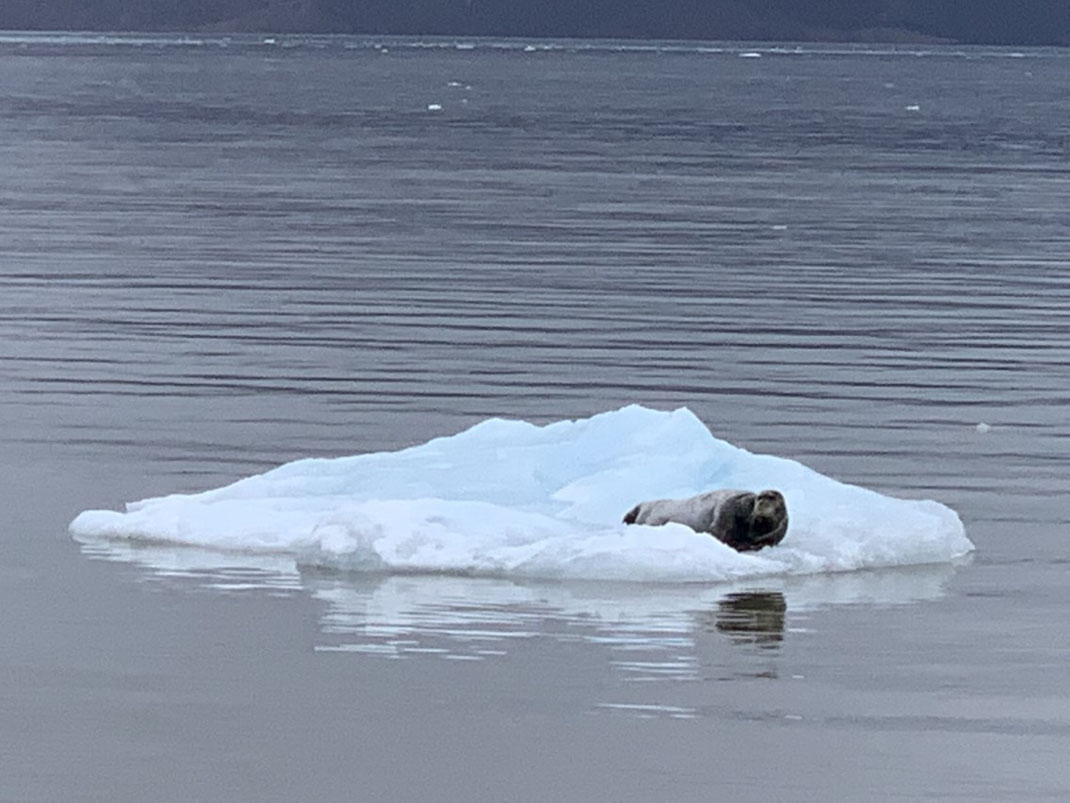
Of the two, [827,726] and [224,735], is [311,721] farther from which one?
[827,726]

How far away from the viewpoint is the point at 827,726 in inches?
430

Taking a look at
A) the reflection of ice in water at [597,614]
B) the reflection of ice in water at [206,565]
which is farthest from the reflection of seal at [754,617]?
the reflection of ice in water at [206,565]

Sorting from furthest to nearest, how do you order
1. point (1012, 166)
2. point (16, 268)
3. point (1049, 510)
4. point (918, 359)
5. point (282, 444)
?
point (1012, 166)
point (16, 268)
point (918, 359)
point (282, 444)
point (1049, 510)

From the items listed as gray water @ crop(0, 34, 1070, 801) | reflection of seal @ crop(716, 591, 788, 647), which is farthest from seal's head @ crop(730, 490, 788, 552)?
reflection of seal @ crop(716, 591, 788, 647)

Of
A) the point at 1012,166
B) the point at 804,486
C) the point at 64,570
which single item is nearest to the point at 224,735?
the point at 64,570

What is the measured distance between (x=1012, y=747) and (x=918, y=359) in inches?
507

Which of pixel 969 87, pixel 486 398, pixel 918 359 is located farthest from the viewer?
pixel 969 87

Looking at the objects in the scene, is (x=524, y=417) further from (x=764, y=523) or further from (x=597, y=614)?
(x=597, y=614)

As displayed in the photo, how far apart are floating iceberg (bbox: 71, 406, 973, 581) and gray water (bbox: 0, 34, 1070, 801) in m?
0.21

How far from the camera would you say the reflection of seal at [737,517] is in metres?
14.0

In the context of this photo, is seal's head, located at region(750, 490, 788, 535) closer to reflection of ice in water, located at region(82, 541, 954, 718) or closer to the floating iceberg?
the floating iceberg

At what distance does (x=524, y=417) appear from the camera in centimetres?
1953

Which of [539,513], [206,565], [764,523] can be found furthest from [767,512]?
[206,565]

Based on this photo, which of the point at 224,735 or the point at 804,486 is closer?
the point at 224,735
